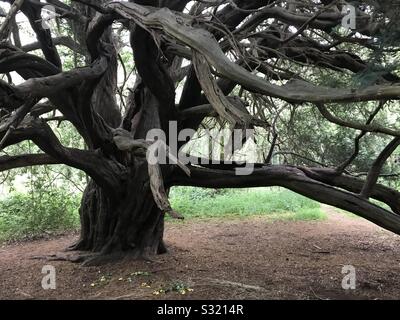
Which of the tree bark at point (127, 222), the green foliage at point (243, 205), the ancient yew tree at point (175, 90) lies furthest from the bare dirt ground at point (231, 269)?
the green foliage at point (243, 205)

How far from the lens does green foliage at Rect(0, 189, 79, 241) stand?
1012 centimetres

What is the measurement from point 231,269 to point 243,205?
7.48m

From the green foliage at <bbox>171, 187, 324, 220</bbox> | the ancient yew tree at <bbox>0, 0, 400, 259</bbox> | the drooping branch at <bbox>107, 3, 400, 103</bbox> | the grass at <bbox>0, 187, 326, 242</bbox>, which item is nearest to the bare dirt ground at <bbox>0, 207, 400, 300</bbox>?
the ancient yew tree at <bbox>0, 0, 400, 259</bbox>

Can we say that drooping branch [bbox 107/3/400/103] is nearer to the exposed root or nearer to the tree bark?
the tree bark

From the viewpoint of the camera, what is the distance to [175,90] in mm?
6262

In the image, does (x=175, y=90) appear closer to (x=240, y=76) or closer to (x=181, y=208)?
(x=240, y=76)

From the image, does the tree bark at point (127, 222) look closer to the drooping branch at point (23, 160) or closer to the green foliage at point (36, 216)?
the drooping branch at point (23, 160)

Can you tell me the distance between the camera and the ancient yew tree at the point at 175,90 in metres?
3.80

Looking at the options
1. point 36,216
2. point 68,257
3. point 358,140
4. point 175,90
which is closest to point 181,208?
point 36,216

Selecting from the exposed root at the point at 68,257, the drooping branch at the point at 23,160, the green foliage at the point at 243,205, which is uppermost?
the drooping branch at the point at 23,160

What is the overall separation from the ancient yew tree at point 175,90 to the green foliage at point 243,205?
5287 millimetres

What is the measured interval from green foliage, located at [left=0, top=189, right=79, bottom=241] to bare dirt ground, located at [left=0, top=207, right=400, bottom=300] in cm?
81
